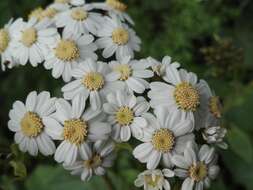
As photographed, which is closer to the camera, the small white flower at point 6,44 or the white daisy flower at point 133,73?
the white daisy flower at point 133,73

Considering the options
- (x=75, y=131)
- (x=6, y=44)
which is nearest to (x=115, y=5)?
(x=6, y=44)

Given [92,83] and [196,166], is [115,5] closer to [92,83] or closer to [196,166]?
[92,83]

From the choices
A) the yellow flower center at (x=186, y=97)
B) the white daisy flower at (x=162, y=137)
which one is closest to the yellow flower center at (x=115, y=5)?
the yellow flower center at (x=186, y=97)

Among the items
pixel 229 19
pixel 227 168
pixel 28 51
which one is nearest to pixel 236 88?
pixel 227 168

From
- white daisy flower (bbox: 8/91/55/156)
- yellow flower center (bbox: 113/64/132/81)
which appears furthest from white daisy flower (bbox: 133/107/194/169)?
white daisy flower (bbox: 8/91/55/156)

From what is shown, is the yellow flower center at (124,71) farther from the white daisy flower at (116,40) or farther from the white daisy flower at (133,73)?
the white daisy flower at (116,40)

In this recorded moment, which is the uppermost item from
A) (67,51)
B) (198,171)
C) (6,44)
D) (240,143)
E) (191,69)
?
(67,51)
